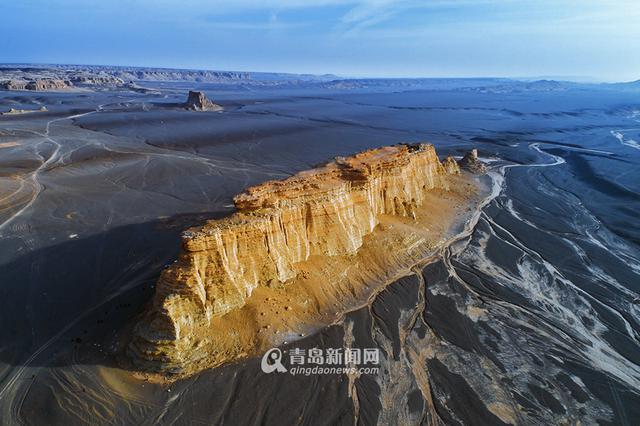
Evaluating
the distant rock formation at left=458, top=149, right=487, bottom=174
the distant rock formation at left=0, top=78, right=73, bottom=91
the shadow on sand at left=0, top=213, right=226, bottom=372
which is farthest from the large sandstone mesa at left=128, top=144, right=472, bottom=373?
the distant rock formation at left=0, top=78, right=73, bottom=91

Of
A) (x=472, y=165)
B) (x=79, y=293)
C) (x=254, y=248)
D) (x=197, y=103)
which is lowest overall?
(x=79, y=293)

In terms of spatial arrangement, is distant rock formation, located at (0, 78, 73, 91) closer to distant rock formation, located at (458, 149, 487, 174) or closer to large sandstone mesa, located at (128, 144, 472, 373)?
distant rock formation, located at (458, 149, 487, 174)

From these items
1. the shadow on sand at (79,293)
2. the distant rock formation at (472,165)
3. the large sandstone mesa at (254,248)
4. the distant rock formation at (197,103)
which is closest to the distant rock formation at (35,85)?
the distant rock formation at (197,103)

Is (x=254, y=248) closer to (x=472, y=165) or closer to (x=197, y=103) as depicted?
(x=472, y=165)

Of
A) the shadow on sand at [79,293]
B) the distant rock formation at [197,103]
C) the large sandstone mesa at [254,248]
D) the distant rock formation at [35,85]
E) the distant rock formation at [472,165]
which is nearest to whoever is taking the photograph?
the large sandstone mesa at [254,248]

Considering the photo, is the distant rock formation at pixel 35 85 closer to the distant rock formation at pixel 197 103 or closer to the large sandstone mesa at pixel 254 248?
the distant rock formation at pixel 197 103

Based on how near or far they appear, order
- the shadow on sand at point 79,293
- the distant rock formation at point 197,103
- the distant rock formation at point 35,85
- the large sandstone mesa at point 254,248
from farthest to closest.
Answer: the distant rock formation at point 35,85 < the distant rock formation at point 197,103 < the shadow on sand at point 79,293 < the large sandstone mesa at point 254,248

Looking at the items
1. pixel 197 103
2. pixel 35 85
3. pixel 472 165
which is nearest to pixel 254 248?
pixel 472 165

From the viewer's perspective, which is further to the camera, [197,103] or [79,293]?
[197,103]
